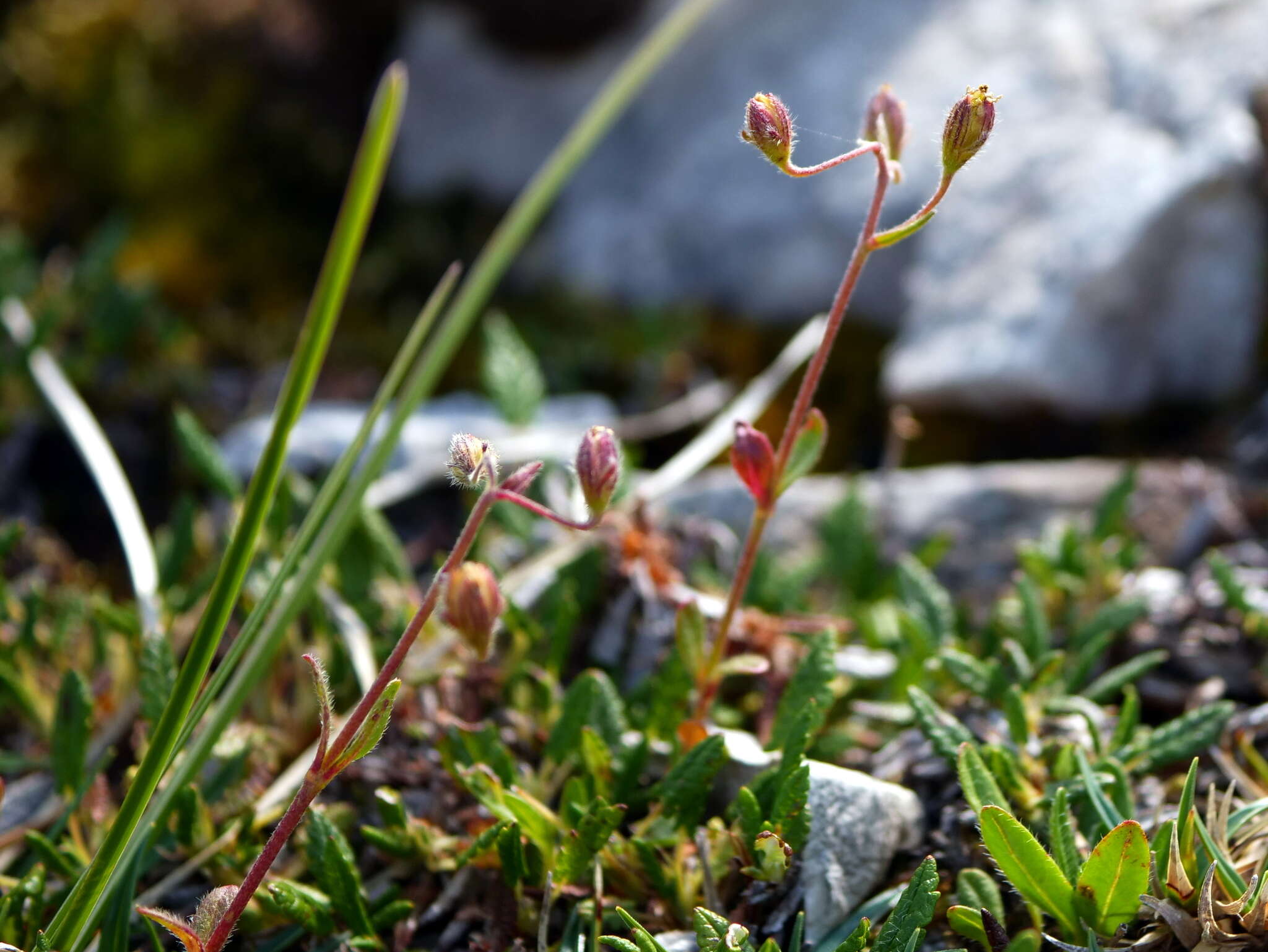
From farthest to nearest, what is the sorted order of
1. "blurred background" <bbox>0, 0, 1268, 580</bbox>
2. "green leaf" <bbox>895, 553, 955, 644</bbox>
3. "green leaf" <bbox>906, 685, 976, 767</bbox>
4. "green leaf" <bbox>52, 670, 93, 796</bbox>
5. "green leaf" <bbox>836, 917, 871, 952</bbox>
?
"blurred background" <bbox>0, 0, 1268, 580</bbox>, "green leaf" <bbox>895, 553, 955, 644</bbox>, "green leaf" <bbox>52, 670, 93, 796</bbox>, "green leaf" <bbox>906, 685, 976, 767</bbox>, "green leaf" <bbox>836, 917, 871, 952</bbox>

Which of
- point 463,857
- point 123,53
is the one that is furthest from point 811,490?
point 123,53

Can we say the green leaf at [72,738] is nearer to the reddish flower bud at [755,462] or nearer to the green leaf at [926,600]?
the reddish flower bud at [755,462]

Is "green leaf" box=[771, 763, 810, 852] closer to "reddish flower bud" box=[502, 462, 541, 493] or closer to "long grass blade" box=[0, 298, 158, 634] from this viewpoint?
"reddish flower bud" box=[502, 462, 541, 493]

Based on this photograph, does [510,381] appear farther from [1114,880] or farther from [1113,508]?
[1114,880]

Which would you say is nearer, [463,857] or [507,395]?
[463,857]

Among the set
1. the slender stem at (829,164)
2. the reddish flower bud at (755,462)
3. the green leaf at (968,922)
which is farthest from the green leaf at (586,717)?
the slender stem at (829,164)

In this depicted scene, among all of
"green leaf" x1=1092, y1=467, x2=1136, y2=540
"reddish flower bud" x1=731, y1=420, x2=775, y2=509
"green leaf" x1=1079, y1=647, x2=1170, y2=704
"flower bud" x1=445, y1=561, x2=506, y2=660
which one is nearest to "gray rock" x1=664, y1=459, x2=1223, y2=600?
"green leaf" x1=1092, y1=467, x2=1136, y2=540

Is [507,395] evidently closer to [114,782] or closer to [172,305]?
[114,782]
